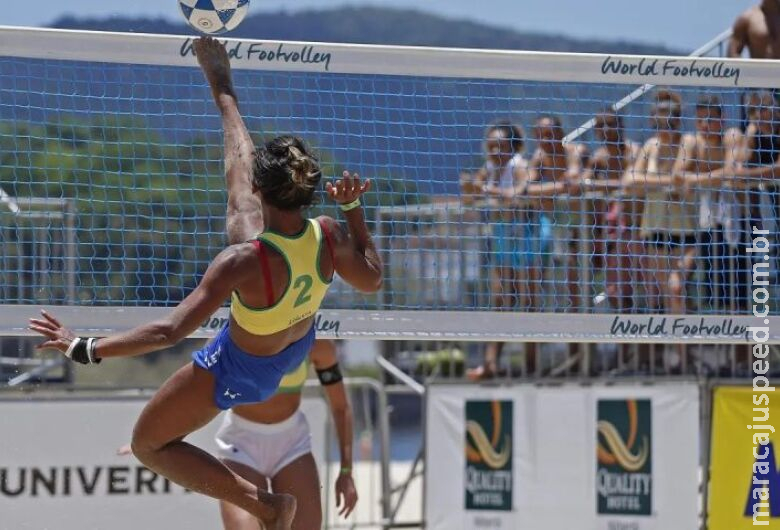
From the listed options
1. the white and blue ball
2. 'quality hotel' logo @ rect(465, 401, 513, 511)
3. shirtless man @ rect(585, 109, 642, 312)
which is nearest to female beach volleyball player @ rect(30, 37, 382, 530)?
the white and blue ball

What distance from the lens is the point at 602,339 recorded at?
682 centimetres

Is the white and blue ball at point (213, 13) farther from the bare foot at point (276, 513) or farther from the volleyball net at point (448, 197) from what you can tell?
the bare foot at point (276, 513)

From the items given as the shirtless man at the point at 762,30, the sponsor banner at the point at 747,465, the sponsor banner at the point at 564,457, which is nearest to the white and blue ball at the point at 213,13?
the sponsor banner at the point at 564,457

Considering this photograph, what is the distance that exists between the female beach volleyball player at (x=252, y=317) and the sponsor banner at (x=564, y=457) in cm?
400

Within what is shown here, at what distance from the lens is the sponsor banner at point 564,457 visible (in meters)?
8.80

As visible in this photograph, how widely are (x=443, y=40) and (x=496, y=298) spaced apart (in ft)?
52.6

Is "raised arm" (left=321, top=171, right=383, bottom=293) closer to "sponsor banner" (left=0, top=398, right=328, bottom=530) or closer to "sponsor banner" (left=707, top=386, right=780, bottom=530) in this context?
"sponsor banner" (left=0, top=398, right=328, bottom=530)

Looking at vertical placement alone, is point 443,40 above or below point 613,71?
above

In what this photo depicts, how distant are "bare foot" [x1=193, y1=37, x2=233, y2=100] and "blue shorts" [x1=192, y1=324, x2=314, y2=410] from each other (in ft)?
3.79

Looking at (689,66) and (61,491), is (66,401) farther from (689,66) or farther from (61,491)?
(689,66)

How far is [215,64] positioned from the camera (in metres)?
5.74

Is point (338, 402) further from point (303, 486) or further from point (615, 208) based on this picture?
point (615, 208)

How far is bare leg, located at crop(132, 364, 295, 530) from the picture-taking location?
504cm

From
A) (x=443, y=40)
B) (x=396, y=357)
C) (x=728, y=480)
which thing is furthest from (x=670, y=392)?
(x=443, y=40)
